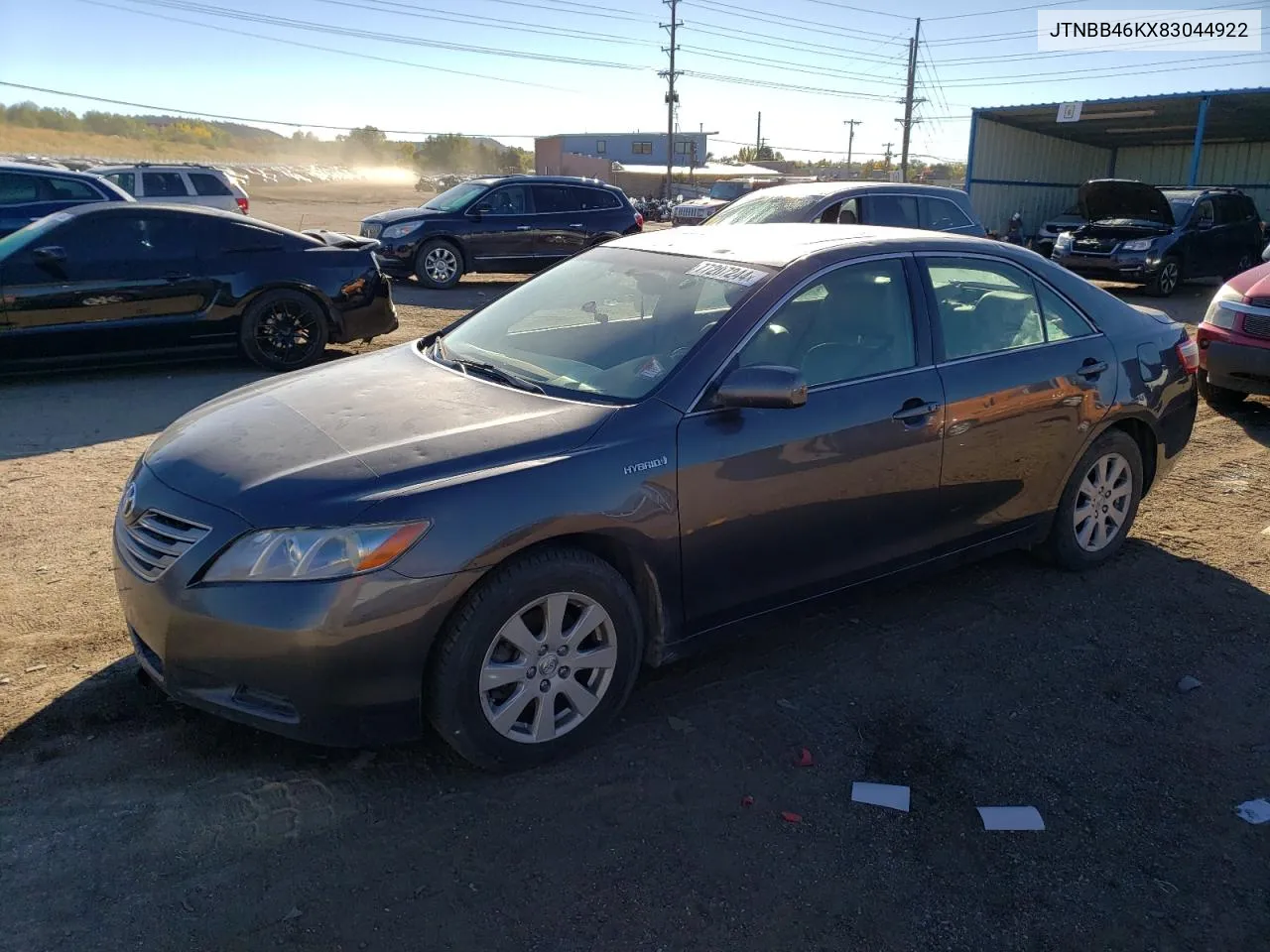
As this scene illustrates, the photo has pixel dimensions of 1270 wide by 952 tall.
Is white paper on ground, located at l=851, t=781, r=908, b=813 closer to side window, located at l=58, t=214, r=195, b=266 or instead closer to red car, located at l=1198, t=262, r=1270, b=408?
red car, located at l=1198, t=262, r=1270, b=408

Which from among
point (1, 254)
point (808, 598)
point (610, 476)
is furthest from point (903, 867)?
point (1, 254)

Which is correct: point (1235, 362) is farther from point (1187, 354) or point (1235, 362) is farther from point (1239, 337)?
point (1187, 354)

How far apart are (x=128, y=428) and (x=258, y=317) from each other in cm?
204

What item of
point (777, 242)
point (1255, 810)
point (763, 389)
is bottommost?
point (1255, 810)

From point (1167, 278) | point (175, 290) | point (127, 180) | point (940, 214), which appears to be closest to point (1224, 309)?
point (940, 214)

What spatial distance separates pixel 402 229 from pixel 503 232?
1605 millimetres

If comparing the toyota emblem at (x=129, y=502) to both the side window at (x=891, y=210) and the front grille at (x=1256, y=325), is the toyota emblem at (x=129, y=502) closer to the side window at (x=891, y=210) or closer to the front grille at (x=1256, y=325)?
the front grille at (x=1256, y=325)

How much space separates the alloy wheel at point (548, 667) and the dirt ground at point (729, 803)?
0.62 feet

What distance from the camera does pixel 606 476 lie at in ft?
10.3

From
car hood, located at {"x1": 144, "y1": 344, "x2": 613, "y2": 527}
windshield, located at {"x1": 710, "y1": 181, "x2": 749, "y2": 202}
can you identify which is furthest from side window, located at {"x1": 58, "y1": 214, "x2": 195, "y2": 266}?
windshield, located at {"x1": 710, "y1": 181, "x2": 749, "y2": 202}

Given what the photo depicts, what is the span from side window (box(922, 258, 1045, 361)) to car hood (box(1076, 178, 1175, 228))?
14.9 m

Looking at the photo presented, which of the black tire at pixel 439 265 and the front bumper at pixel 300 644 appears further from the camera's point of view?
the black tire at pixel 439 265

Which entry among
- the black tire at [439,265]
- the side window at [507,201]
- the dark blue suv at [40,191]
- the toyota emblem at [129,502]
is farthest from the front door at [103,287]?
the side window at [507,201]

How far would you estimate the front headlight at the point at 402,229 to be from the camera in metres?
15.3
